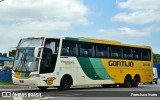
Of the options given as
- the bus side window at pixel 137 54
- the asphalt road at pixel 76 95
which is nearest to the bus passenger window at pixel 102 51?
the bus side window at pixel 137 54

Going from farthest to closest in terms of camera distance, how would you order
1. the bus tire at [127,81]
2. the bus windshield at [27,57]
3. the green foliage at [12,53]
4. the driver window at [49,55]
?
the bus tire at [127,81] < the green foliage at [12,53] < the driver window at [49,55] < the bus windshield at [27,57]

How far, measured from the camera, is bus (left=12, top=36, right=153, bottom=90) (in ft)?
76.6

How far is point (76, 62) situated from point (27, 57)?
3467 millimetres

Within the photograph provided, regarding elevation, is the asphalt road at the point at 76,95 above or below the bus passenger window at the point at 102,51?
below

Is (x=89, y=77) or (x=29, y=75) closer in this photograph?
(x=29, y=75)

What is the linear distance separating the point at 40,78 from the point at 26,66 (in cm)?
108

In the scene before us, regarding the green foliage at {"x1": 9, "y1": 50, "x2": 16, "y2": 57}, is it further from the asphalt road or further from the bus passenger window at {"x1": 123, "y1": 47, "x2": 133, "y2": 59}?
the bus passenger window at {"x1": 123, "y1": 47, "x2": 133, "y2": 59}

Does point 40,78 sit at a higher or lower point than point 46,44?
lower

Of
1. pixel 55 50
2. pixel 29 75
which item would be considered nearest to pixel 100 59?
pixel 55 50

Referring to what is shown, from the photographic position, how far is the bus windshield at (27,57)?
2328 cm

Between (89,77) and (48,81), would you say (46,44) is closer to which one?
(48,81)

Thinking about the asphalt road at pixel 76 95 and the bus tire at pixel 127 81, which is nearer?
the asphalt road at pixel 76 95

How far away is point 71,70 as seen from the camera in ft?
83.4

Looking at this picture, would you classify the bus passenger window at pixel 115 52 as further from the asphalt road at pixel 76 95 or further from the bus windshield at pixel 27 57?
the bus windshield at pixel 27 57
